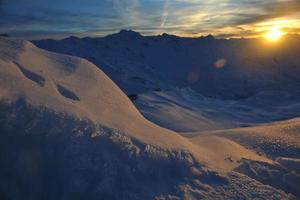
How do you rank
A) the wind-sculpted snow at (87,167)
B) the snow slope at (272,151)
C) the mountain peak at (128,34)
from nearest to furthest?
the wind-sculpted snow at (87,167) < the snow slope at (272,151) < the mountain peak at (128,34)

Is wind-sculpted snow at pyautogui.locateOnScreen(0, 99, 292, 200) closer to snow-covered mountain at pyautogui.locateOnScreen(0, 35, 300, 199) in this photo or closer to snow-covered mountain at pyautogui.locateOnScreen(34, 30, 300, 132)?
snow-covered mountain at pyautogui.locateOnScreen(0, 35, 300, 199)

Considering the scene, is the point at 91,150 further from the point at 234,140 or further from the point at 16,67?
the point at 234,140

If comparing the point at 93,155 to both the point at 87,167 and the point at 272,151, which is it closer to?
the point at 87,167

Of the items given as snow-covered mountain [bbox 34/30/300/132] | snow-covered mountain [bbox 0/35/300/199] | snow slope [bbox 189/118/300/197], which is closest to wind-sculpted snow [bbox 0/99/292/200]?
snow-covered mountain [bbox 0/35/300/199]

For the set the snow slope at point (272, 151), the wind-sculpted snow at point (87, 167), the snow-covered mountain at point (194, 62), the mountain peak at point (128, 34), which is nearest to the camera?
the wind-sculpted snow at point (87, 167)

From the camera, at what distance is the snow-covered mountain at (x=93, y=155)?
4605 millimetres

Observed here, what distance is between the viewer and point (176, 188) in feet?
15.9

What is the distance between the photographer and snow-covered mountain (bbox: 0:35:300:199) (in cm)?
461

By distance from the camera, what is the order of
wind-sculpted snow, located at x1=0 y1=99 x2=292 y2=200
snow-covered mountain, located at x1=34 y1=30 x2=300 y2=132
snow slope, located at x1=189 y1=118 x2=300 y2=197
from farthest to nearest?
snow-covered mountain, located at x1=34 y1=30 x2=300 y2=132
snow slope, located at x1=189 y1=118 x2=300 y2=197
wind-sculpted snow, located at x1=0 y1=99 x2=292 y2=200

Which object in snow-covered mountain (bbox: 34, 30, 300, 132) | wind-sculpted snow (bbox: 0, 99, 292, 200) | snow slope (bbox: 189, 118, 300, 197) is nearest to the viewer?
wind-sculpted snow (bbox: 0, 99, 292, 200)

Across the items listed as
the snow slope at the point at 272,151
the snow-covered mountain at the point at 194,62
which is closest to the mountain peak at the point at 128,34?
the snow-covered mountain at the point at 194,62

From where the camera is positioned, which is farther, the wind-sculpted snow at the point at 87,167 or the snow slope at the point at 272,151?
the snow slope at the point at 272,151

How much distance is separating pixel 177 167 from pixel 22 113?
1926 mm

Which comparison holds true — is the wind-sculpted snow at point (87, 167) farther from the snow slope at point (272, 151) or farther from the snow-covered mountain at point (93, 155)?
Answer: the snow slope at point (272, 151)
